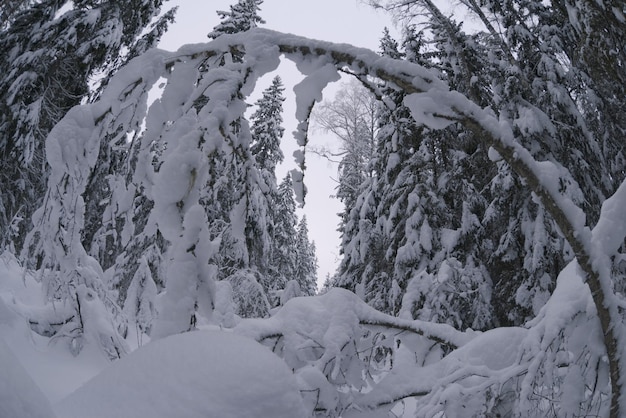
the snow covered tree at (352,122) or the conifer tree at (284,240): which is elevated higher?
the snow covered tree at (352,122)

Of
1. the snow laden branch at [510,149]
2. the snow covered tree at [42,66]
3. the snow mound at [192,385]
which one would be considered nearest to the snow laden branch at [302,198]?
the snow laden branch at [510,149]

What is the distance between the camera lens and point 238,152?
1.97 metres

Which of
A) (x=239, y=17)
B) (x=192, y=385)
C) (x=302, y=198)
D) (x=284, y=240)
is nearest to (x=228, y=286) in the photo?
(x=302, y=198)

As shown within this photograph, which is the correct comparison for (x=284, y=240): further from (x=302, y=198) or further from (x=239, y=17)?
(x=302, y=198)

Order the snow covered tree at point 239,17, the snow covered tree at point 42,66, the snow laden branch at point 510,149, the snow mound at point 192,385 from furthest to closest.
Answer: the snow covered tree at point 239,17, the snow covered tree at point 42,66, the snow laden branch at point 510,149, the snow mound at point 192,385

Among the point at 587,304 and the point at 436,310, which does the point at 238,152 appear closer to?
the point at 587,304

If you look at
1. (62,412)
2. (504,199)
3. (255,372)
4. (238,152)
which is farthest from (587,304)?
(504,199)

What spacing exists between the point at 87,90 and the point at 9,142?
1901mm

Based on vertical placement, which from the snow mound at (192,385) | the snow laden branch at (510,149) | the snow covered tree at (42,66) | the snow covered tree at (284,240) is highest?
the snow laden branch at (510,149)

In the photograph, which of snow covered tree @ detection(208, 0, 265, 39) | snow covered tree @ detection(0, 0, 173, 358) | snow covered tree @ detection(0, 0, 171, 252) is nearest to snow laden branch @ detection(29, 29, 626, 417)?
snow covered tree @ detection(0, 0, 173, 358)

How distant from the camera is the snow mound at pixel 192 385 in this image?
1042 mm

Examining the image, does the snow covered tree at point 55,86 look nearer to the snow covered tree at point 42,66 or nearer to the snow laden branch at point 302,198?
the snow covered tree at point 42,66

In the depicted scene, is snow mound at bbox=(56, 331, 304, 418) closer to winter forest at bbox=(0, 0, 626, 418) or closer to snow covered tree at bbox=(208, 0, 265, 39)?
winter forest at bbox=(0, 0, 626, 418)

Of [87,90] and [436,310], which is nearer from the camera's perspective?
[436,310]
